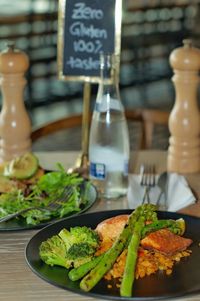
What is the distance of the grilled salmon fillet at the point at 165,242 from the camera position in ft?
3.75

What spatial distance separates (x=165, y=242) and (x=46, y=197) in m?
0.42

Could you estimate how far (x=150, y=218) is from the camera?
120 centimetres

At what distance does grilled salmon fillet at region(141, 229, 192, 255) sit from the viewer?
1144 millimetres

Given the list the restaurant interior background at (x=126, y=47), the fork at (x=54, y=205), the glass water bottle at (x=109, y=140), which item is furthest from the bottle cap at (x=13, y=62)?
the restaurant interior background at (x=126, y=47)

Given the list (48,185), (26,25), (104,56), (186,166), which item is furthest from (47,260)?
(26,25)

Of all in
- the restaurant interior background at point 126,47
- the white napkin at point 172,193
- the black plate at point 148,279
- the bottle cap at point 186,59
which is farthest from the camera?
the restaurant interior background at point 126,47

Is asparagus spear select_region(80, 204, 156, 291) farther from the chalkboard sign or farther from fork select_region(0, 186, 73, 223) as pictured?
the chalkboard sign

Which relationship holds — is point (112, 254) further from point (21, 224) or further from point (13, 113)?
point (13, 113)

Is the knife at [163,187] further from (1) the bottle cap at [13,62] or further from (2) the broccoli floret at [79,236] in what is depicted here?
(1) the bottle cap at [13,62]

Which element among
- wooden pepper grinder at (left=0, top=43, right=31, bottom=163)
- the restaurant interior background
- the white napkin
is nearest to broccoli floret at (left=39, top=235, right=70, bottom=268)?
the white napkin

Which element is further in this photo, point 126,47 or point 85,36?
point 126,47

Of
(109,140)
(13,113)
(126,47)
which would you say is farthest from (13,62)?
(126,47)

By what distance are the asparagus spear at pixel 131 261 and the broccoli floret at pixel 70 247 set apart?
0.06m

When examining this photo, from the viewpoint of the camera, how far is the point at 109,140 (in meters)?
1.60
